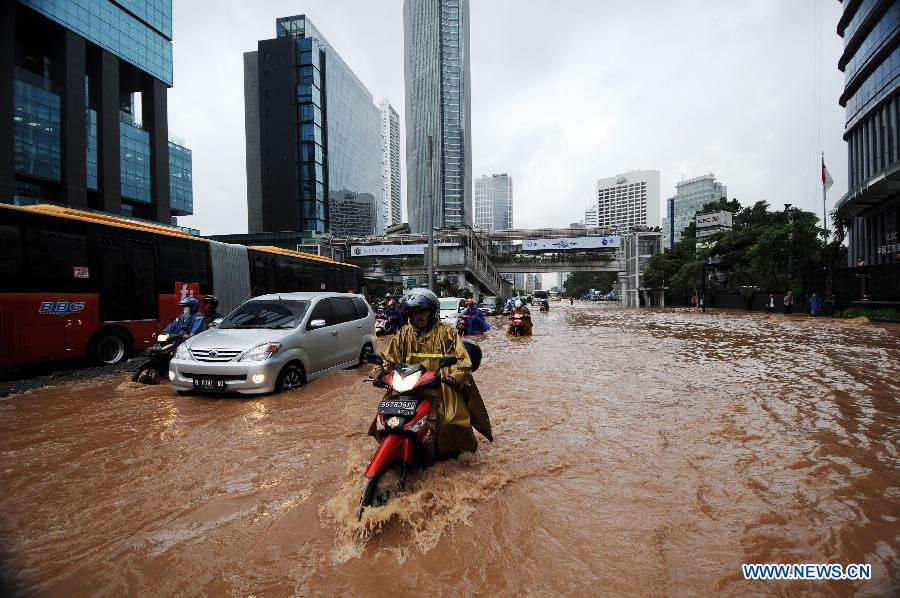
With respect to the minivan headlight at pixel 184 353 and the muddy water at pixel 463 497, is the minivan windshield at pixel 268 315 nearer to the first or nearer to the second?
the minivan headlight at pixel 184 353

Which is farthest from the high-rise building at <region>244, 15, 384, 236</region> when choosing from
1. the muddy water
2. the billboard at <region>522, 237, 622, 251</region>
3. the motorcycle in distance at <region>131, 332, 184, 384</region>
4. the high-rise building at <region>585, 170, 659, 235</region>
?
the high-rise building at <region>585, 170, 659, 235</region>

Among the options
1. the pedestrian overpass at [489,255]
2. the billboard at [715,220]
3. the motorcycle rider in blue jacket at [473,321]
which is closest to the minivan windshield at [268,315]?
the motorcycle rider in blue jacket at [473,321]

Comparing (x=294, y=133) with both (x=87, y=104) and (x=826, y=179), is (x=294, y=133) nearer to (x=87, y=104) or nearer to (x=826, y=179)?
(x=87, y=104)

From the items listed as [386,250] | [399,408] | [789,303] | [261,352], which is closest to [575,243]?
[386,250]

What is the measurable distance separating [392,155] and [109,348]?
140040mm

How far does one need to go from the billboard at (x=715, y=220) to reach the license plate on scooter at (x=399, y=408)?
71411mm

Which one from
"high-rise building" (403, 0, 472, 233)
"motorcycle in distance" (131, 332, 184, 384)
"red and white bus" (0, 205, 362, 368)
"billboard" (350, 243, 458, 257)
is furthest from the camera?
"high-rise building" (403, 0, 472, 233)

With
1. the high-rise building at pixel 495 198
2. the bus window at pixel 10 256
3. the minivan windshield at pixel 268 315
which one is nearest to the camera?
the minivan windshield at pixel 268 315

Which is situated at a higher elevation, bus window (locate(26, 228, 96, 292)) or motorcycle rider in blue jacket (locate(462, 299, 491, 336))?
bus window (locate(26, 228, 96, 292))

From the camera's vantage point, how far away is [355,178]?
89.1 metres

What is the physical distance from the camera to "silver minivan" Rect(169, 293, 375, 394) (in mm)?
6164

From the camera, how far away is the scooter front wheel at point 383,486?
2.97 m

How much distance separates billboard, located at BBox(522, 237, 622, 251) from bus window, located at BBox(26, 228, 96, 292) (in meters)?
47.8

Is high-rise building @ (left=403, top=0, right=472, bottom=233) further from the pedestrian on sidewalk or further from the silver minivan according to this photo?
the silver minivan
